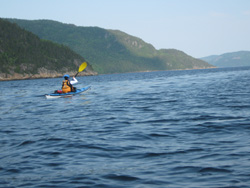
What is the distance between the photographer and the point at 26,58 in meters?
162

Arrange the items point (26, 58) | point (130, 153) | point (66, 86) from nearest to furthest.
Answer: point (130, 153)
point (66, 86)
point (26, 58)

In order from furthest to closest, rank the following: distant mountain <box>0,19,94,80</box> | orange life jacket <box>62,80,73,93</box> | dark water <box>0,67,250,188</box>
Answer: distant mountain <box>0,19,94,80</box> → orange life jacket <box>62,80,73,93</box> → dark water <box>0,67,250,188</box>

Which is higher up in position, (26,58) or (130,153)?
(26,58)

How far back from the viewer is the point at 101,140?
31.4ft

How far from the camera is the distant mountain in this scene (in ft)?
469

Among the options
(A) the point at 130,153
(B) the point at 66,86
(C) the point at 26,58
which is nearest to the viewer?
(A) the point at 130,153

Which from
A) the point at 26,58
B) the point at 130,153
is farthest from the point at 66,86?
the point at 26,58

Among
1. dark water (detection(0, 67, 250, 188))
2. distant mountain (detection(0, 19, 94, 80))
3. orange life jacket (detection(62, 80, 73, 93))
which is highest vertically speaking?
distant mountain (detection(0, 19, 94, 80))

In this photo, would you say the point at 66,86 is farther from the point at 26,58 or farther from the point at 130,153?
the point at 26,58

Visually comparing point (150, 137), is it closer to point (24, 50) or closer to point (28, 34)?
point (24, 50)

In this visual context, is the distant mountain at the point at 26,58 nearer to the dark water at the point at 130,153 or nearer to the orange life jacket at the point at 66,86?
the orange life jacket at the point at 66,86

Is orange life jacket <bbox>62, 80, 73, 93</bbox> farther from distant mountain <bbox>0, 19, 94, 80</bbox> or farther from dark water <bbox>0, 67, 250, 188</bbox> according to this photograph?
distant mountain <bbox>0, 19, 94, 80</bbox>

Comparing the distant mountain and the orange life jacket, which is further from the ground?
the distant mountain

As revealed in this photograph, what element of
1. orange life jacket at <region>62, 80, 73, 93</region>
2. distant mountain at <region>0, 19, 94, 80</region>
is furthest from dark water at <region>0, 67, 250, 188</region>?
distant mountain at <region>0, 19, 94, 80</region>
